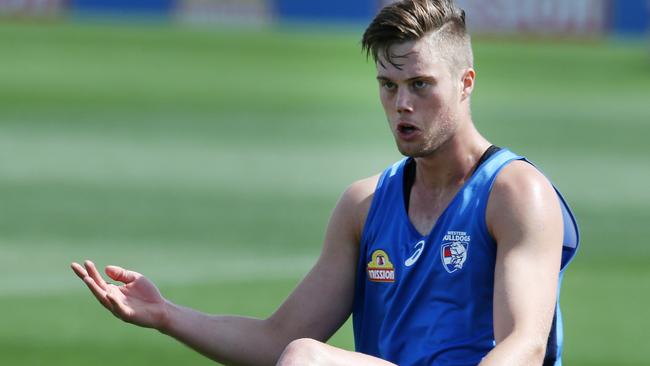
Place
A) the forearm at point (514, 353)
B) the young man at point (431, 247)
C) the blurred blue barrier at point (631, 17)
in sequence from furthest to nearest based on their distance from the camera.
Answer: the blurred blue barrier at point (631, 17) → the young man at point (431, 247) → the forearm at point (514, 353)

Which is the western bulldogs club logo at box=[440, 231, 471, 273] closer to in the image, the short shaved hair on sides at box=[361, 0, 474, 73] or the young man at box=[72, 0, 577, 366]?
the young man at box=[72, 0, 577, 366]

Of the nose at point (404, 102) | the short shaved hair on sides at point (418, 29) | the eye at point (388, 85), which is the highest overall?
the short shaved hair on sides at point (418, 29)

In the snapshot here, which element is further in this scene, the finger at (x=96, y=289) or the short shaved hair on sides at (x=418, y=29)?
the finger at (x=96, y=289)

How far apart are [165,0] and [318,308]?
3060cm

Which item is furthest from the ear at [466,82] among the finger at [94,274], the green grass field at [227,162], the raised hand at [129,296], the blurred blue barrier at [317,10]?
the blurred blue barrier at [317,10]

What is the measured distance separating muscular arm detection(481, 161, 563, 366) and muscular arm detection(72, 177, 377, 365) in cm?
68

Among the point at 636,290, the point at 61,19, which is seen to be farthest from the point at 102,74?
the point at 636,290

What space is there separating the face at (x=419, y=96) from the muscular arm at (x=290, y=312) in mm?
413

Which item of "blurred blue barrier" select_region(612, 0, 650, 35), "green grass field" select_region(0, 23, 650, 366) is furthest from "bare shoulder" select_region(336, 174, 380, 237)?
"blurred blue barrier" select_region(612, 0, 650, 35)

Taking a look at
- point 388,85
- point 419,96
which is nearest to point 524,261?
point 419,96

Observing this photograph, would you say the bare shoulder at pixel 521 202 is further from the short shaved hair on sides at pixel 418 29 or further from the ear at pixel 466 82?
the short shaved hair on sides at pixel 418 29

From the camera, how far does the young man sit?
4887 mm

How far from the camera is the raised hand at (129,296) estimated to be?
526 centimetres

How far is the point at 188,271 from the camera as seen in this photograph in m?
11.3
